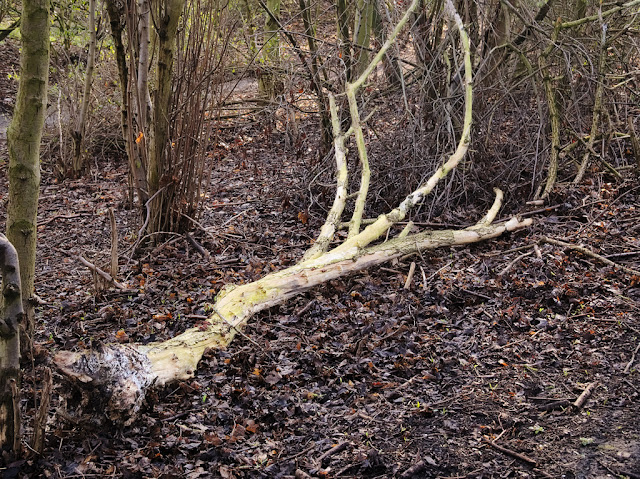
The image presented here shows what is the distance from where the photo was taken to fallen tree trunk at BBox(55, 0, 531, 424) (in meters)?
2.80

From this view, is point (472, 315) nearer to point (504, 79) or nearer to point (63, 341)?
point (63, 341)

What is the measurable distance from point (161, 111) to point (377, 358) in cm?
288

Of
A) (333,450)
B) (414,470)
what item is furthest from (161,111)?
(414,470)

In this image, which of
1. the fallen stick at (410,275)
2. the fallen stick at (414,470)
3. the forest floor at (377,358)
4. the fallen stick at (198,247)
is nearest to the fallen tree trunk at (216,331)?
the forest floor at (377,358)

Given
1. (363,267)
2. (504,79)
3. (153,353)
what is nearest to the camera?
(153,353)

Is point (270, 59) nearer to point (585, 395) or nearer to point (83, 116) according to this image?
point (83, 116)

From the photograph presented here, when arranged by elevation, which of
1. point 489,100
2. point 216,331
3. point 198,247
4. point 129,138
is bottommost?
point 216,331

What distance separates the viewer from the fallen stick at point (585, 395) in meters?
2.98

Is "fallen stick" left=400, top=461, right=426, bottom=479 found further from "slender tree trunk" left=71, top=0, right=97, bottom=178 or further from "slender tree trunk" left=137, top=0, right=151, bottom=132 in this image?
"slender tree trunk" left=71, top=0, right=97, bottom=178

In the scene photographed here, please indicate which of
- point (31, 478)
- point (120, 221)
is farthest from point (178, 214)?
point (31, 478)

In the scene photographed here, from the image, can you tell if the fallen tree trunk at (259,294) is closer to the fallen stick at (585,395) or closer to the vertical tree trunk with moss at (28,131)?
the vertical tree trunk with moss at (28,131)

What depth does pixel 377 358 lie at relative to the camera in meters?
3.62

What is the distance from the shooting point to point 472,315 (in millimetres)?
4102

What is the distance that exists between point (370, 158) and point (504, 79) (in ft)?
5.47
